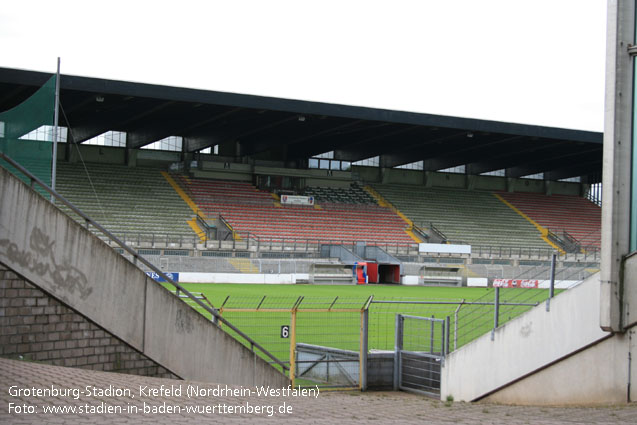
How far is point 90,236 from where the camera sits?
11.9 metres

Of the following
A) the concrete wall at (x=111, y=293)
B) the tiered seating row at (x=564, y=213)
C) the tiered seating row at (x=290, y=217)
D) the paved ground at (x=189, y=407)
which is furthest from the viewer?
the tiered seating row at (x=564, y=213)

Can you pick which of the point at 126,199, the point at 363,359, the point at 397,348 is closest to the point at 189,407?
the point at 363,359

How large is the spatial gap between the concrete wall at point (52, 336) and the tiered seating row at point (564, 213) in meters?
49.8

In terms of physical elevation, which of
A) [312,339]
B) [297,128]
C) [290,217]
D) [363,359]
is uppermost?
[297,128]

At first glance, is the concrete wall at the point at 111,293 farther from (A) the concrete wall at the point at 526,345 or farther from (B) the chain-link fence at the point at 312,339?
(A) the concrete wall at the point at 526,345

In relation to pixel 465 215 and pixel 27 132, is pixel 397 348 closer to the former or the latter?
pixel 27 132

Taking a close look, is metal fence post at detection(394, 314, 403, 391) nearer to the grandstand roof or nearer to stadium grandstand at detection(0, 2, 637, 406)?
stadium grandstand at detection(0, 2, 637, 406)

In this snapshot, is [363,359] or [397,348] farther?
[397,348]

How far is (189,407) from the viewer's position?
864 cm

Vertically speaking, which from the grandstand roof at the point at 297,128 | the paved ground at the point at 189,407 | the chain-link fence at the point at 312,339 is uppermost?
the grandstand roof at the point at 297,128

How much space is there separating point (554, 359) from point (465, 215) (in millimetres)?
47027

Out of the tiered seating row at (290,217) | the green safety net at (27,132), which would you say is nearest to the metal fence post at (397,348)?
the green safety net at (27,132)

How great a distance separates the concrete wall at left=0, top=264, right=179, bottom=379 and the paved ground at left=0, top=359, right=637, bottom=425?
0.57 meters

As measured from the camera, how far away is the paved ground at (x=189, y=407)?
7.80 metres
